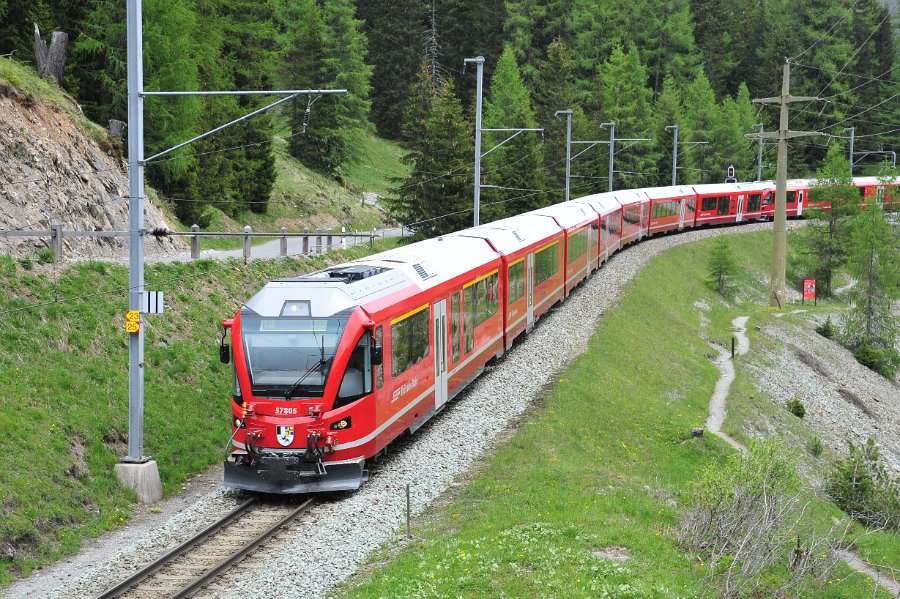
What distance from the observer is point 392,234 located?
53.7 m

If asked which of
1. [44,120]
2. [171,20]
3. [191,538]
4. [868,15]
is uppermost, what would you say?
[868,15]

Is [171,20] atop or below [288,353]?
atop

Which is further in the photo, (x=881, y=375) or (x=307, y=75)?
(x=307, y=75)

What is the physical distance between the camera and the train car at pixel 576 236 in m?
35.6

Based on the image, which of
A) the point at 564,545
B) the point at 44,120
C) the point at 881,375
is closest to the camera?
the point at 564,545

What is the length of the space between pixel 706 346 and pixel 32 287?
24184 millimetres

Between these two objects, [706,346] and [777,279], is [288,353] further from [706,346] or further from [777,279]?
[777,279]

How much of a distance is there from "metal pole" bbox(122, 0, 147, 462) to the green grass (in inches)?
32.1

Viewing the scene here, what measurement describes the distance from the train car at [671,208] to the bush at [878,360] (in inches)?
590

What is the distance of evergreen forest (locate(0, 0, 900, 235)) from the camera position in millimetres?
37875

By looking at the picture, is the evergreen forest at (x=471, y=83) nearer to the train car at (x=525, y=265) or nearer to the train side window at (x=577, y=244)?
the train side window at (x=577, y=244)

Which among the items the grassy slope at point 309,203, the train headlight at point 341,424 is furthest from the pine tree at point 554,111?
the train headlight at point 341,424

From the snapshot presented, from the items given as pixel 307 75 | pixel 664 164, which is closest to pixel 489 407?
pixel 307 75

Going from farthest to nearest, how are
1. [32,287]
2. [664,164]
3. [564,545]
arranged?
[664,164] → [32,287] → [564,545]
